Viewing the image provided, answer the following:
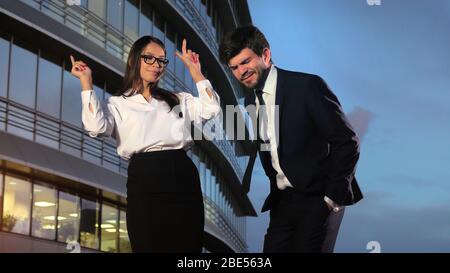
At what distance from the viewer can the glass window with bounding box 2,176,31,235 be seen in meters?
18.3

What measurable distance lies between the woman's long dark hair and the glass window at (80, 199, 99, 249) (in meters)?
16.8

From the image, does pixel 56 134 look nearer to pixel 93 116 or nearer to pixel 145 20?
pixel 145 20

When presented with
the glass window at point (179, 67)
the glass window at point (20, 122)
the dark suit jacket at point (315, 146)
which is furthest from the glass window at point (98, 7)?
the dark suit jacket at point (315, 146)

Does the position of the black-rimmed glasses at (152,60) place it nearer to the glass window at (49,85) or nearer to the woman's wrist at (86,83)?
the woman's wrist at (86,83)

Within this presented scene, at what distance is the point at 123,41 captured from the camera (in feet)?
76.2

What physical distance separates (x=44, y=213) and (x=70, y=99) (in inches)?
123

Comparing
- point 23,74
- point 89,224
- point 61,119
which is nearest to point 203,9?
point 61,119

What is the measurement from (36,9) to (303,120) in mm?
15188

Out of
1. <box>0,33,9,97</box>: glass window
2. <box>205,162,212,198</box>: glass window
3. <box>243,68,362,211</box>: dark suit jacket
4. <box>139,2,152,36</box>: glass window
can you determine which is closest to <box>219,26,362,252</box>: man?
<box>243,68,362,211</box>: dark suit jacket

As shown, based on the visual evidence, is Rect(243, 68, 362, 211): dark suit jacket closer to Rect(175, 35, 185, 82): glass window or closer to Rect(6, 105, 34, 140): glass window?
Rect(6, 105, 34, 140): glass window

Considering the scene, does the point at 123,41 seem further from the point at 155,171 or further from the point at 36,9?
the point at 155,171

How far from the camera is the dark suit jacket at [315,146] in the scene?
4629 mm
